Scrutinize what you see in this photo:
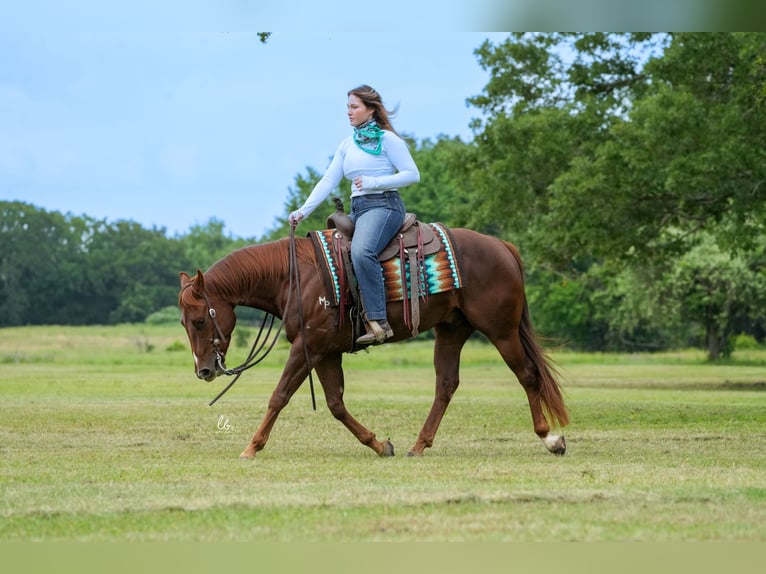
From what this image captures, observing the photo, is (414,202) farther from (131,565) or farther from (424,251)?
(131,565)

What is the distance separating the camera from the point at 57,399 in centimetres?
2078

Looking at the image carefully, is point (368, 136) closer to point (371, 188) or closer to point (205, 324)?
point (371, 188)

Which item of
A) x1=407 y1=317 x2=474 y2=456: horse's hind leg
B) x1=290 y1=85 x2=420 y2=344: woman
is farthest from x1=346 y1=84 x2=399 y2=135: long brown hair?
x1=407 y1=317 x2=474 y2=456: horse's hind leg

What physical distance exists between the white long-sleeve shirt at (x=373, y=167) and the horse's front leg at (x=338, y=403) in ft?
4.59

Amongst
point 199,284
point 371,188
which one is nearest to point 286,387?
point 199,284

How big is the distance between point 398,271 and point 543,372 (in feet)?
5.61

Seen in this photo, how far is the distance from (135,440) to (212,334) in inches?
77.4

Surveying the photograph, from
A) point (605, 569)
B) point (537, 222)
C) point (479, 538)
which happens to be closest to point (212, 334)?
point (479, 538)

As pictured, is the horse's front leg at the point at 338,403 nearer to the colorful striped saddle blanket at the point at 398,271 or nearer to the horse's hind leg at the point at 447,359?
the colorful striped saddle blanket at the point at 398,271

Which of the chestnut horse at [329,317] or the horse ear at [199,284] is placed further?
the chestnut horse at [329,317]

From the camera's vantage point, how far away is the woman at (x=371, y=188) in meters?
11.2

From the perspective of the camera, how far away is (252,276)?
11.6m

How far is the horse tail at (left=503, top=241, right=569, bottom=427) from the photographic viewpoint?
11.9m

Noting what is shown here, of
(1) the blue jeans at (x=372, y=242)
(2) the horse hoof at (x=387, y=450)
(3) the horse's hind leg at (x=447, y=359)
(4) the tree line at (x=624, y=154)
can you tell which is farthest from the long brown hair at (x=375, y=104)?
(4) the tree line at (x=624, y=154)
